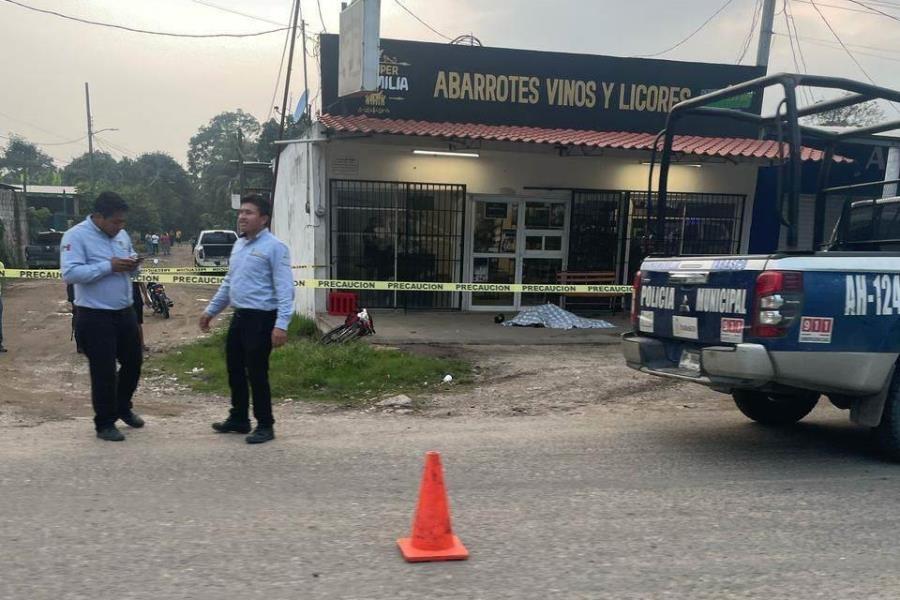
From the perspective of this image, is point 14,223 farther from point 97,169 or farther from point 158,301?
point 97,169

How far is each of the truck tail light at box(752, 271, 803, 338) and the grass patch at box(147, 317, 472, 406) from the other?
4007 mm

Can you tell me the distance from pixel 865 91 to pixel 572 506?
372cm

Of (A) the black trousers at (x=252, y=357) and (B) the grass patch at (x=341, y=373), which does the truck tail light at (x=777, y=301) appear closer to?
(A) the black trousers at (x=252, y=357)

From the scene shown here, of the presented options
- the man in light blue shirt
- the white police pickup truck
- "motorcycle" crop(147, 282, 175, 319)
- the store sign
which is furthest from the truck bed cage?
"motorcycle" crop(147, 282, 175, 319)

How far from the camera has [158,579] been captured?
119 inches

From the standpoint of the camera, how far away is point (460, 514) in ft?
12.6

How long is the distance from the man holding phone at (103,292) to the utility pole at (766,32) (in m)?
13.6

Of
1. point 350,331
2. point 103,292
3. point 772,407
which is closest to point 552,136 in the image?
point 350,331

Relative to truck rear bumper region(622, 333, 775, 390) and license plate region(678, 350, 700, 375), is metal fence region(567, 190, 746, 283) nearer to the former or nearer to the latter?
truck rear bumper region(622, 333, 775, 390)

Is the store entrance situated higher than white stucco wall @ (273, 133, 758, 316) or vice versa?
white stucco wall @ (273, 133, 758, 316)

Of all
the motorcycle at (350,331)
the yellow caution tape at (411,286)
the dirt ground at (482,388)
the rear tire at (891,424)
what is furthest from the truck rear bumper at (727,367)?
the yellow caution tape at (411,286)

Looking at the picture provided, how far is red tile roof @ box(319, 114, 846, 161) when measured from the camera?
10.5 meters

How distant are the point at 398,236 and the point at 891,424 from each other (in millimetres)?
8855

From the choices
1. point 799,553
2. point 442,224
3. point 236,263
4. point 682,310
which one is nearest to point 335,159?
point 442,224
